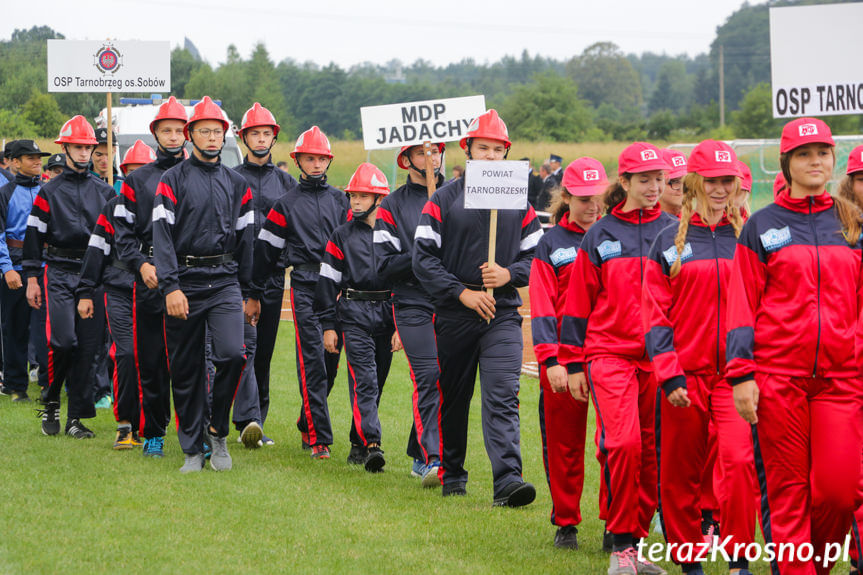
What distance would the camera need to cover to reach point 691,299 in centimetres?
618

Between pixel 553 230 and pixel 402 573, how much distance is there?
87.8 inches

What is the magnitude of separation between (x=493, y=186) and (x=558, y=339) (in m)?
1.31

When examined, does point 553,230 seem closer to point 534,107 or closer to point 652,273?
point 652,273

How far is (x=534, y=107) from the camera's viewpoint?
2660 inches

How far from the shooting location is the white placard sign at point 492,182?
26.3 feet

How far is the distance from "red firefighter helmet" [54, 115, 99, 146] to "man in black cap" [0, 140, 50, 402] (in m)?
2.35

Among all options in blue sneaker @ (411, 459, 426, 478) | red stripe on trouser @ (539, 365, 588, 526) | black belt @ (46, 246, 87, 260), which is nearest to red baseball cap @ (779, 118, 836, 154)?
red stripe on trouser @ (539, 365, 588, 526)

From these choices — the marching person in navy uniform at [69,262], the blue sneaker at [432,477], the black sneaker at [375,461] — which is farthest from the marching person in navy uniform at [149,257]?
the blue sneaker at [432,477]

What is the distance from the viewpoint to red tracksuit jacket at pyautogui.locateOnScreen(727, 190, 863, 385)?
18.1 feet

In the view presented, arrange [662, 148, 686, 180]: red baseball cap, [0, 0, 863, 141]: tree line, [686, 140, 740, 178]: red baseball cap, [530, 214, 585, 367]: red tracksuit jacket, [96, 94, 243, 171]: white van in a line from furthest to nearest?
[0, 0, 863, 141]: tree line < [96, 94, 243, 171]: white van < [662, 148, 686, 180]: red baseball cap < [530, 214, 585, 367]: red tracksuit jacket < [686, 140, 740, 178]: red baseball cap

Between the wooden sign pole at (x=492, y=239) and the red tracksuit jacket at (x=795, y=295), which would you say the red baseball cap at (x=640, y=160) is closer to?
the red tracksuit jacket at (x=795, y=295)

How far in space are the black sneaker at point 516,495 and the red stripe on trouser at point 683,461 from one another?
1697 mm

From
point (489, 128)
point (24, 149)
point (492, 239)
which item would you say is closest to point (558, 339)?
point (492, 239)

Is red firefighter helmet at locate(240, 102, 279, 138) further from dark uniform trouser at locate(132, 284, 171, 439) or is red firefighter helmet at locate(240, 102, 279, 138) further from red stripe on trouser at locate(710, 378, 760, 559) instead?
red stripe on trouser at locate(710, 378, 760, 559)
